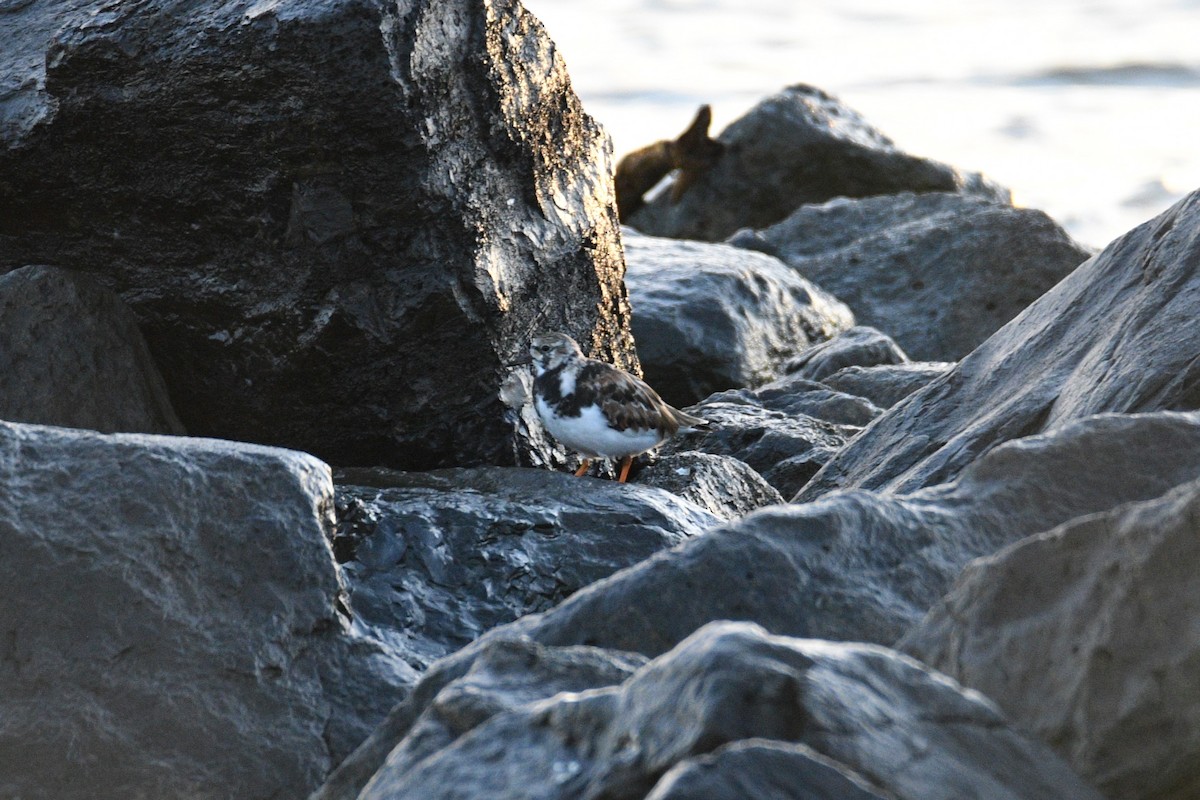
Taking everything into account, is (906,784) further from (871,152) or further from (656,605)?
(871,152)

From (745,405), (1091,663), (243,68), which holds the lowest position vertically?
(745,405)

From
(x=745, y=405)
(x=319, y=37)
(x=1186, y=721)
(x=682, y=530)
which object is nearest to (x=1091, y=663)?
(x=1186, y=721)

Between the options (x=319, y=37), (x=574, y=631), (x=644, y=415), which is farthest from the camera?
(x=644, y=415)

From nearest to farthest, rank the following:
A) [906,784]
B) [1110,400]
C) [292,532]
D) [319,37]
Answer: [906,784], [292,532], [1110,400], [319,37]

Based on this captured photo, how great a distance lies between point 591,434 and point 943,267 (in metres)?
5.89

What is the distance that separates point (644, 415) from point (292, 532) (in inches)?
99.2

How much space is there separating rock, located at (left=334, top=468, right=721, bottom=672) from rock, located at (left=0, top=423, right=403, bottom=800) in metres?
0.45

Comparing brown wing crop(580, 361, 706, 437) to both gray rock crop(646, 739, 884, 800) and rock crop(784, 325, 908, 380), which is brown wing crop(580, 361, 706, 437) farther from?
gray rock crop(646, 739, 884, 800)

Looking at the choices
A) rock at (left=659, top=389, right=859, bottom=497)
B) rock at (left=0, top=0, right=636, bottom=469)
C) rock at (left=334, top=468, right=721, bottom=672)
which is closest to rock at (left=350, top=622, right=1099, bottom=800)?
rock at (left=334, top=468, right=721, bottom=672)

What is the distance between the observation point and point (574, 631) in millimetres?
3514

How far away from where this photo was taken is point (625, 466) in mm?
7027

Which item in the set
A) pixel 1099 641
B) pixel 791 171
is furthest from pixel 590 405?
pixel 791 171

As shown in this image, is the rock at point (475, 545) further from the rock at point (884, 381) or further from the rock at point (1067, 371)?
the rock at point (884, 381)

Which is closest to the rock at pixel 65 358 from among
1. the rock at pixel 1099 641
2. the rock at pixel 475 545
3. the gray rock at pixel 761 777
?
the rock at pixel 475 545
